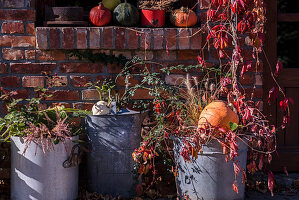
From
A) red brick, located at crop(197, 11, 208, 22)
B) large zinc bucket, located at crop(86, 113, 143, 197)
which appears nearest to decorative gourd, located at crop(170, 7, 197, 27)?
red brick, located at crop(197, 11, 208, 22)

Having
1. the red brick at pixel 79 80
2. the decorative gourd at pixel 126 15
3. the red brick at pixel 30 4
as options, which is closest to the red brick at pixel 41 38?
the red brick at pixel 30 4

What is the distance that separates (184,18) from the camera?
302 cm

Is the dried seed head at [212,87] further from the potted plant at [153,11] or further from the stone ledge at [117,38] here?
the potted plant at [153,11]

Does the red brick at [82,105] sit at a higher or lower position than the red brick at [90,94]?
lower

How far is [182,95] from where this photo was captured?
3025mm

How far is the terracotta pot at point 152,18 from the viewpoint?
10.1 ft

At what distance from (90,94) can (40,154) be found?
667 millimetres

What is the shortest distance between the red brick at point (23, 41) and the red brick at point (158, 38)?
0.89 meters

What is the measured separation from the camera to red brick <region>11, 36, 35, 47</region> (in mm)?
2994

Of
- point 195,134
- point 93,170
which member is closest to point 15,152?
point 93,170

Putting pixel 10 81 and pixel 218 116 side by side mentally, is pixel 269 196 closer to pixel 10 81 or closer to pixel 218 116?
pixel 218 116

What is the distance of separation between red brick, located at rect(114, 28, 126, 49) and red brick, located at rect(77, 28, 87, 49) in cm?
22

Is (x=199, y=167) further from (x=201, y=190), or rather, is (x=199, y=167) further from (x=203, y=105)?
(x=203, y=105)

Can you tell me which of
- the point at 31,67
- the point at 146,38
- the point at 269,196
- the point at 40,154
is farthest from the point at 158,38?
the point at 269,196
